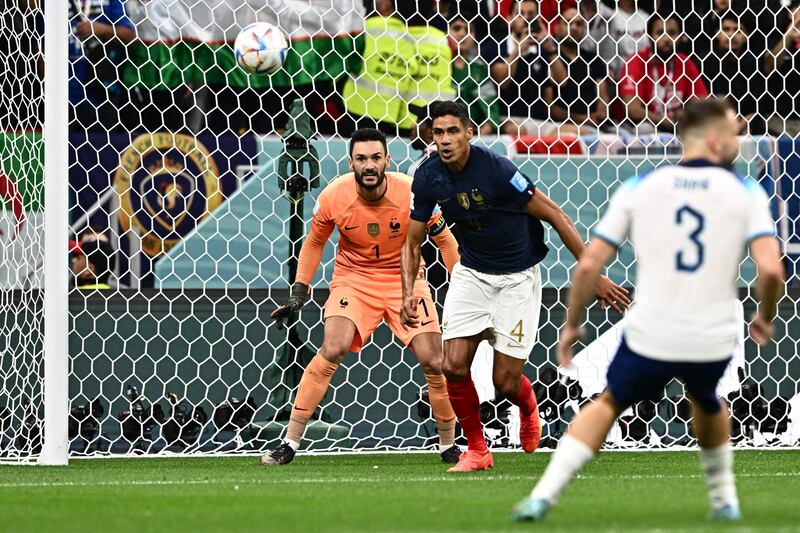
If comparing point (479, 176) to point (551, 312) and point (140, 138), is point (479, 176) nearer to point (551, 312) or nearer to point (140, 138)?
point (551, 312)

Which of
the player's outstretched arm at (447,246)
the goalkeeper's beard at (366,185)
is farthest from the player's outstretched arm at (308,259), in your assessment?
the player's outstretched arm at (447,246)

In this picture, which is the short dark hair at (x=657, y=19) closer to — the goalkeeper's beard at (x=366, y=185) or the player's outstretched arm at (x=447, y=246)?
the player's outstretched arm at (x=447, y=246)

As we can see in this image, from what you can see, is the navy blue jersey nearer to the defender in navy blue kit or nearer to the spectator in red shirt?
the defender in navy blue kit

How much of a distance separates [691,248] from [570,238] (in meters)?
2.57

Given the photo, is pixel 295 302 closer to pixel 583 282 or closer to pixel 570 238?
pixel 570 238

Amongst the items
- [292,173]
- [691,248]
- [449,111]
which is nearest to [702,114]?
[691,248]

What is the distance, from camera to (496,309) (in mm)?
7438

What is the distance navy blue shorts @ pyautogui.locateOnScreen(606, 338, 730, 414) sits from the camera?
4496mm

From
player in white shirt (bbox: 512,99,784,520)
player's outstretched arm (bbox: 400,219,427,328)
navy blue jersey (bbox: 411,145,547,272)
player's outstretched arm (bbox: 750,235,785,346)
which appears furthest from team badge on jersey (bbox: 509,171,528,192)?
player's outstretched arm (bbox: 750,235,785,346)

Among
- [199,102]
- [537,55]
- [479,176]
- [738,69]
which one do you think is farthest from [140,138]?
[738,69]

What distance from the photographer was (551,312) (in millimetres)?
9523

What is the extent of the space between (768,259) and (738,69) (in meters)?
6.71

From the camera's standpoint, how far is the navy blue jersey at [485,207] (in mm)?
7102

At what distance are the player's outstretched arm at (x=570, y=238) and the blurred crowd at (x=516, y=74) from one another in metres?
3.33
